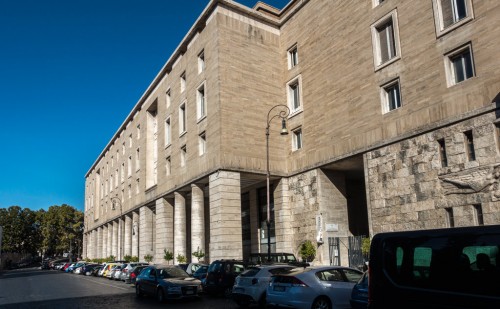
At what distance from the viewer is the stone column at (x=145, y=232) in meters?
46.3

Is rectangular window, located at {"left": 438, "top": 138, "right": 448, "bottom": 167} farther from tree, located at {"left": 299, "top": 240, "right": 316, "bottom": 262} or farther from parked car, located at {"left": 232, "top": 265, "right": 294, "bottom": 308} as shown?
tree, located at {"left": 299, "top": 240, "right": 316, "bottom": 262}

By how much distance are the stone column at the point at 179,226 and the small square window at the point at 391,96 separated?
20.5 meters

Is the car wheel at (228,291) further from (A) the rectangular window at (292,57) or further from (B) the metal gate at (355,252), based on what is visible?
(A) the rectangular window at (292,57)

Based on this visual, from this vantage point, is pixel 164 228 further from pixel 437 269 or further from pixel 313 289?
pixel 437 269

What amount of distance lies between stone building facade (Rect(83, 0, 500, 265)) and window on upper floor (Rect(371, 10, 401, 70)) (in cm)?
8

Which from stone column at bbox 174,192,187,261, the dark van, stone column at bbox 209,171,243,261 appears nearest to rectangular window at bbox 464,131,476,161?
the dark van

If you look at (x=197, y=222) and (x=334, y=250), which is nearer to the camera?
(x=334, y=250)

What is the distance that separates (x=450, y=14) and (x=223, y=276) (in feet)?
52.3

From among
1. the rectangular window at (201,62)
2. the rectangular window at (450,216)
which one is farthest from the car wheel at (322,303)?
the rectangular window at (201,62)

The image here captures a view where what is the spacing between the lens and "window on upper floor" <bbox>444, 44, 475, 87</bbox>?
65.2ft

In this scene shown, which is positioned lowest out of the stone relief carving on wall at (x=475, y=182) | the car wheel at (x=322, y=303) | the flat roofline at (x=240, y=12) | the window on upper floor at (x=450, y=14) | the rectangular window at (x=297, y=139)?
the car wheel at (x=322, y=303)

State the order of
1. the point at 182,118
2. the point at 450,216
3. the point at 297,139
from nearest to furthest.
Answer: the point at 450,216 → the point at 297,139 → the point at 182,118

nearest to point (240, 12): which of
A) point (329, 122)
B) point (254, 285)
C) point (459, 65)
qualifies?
point (329, 122)

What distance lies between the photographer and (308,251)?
27281 mm
